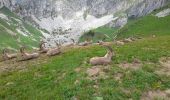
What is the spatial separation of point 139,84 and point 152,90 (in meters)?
1.21

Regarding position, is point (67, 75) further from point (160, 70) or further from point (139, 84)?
point (160, 70)

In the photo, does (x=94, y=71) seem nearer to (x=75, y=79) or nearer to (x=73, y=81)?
(x=75, y=79)

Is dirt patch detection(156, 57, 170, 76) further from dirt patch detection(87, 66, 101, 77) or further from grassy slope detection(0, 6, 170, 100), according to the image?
dirt patch detection(87, 66, 101, 77)

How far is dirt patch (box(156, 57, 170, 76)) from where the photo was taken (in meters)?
29.5

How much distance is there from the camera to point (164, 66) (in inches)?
1229

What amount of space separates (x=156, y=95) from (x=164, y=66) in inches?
263

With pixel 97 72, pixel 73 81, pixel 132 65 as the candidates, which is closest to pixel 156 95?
pixel 97 72

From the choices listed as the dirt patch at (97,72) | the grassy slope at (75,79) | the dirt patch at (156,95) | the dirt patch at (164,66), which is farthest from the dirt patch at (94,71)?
the dirt patch at (164,66)

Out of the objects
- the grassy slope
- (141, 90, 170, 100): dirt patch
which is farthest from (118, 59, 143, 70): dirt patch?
(141, 90, 170, 100): dirt patch

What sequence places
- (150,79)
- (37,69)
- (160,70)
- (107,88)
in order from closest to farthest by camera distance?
(107,88)
(150,79)
(160,70)
(37,69)

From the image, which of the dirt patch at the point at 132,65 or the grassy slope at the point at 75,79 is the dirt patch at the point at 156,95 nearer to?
the grassy slope at the point at 75,79

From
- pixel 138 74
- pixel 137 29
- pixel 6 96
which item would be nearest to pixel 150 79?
pixel 138 74

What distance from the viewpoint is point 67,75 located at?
29.0m

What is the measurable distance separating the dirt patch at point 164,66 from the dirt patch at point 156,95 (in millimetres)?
3833
